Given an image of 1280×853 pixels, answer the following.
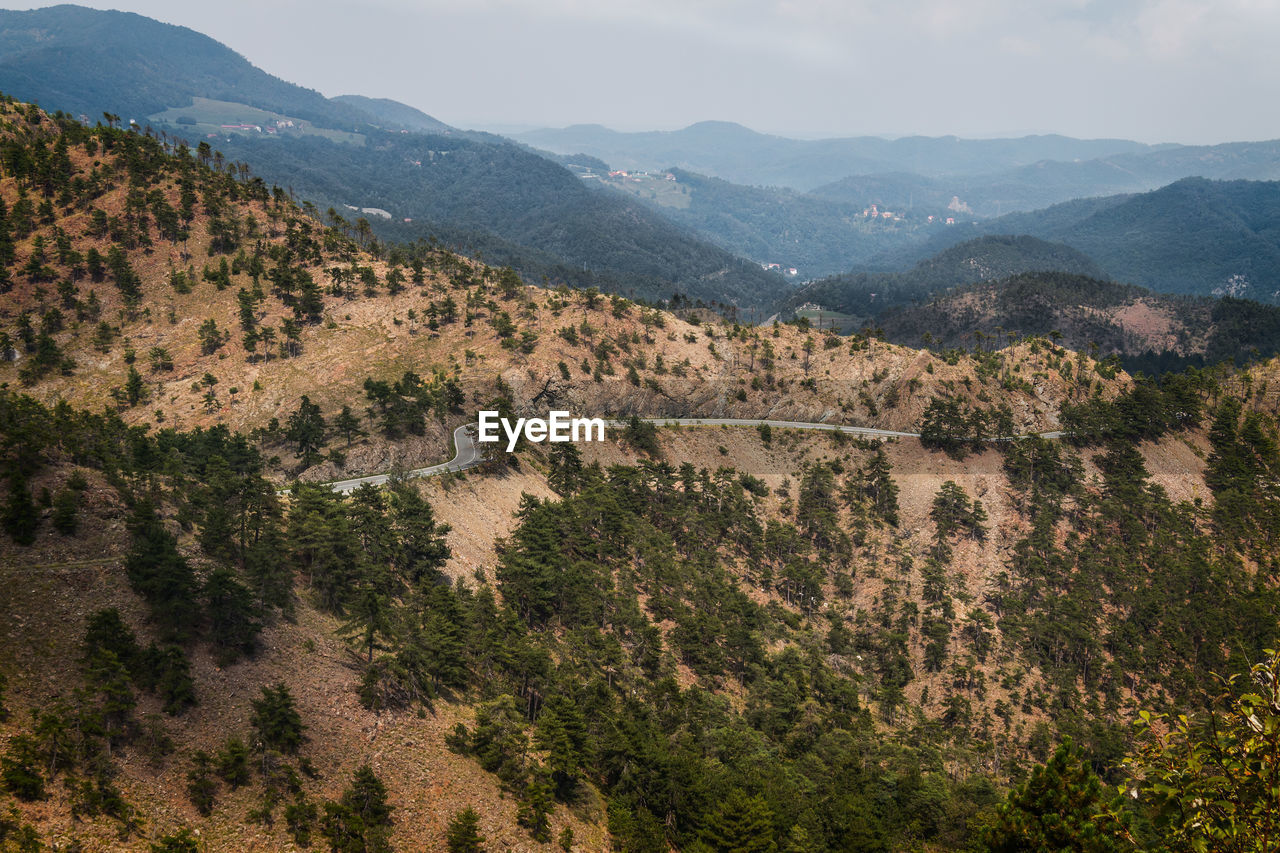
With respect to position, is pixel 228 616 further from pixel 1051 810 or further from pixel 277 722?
pixel 1051 810

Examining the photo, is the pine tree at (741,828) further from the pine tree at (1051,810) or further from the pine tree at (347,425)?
the pine tree at (347,425)

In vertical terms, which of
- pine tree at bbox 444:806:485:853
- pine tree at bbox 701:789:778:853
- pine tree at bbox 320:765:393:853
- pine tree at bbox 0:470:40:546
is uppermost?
pine tree at bbox 0:470:40:546

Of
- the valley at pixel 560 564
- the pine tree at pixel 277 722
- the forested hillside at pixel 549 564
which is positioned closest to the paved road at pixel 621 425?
the valley at pixel 560 564

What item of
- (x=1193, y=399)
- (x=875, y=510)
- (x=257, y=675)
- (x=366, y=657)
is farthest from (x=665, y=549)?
(x=1193, y=399)

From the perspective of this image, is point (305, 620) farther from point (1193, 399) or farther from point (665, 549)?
point (1193, 399)

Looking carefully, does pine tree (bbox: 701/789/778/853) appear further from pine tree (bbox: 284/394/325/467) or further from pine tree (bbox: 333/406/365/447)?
pine tree (bbox: 333/406/365/447)

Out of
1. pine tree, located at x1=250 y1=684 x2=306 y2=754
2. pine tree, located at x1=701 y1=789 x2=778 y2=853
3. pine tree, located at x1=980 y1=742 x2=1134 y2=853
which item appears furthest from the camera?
pine tree, located at x1=701 y1=789 x2=778 y2=853

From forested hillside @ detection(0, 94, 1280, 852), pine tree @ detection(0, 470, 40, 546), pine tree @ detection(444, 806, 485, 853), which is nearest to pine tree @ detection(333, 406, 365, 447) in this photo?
forested hillside @ detection(0, 94, 1280, 852)
